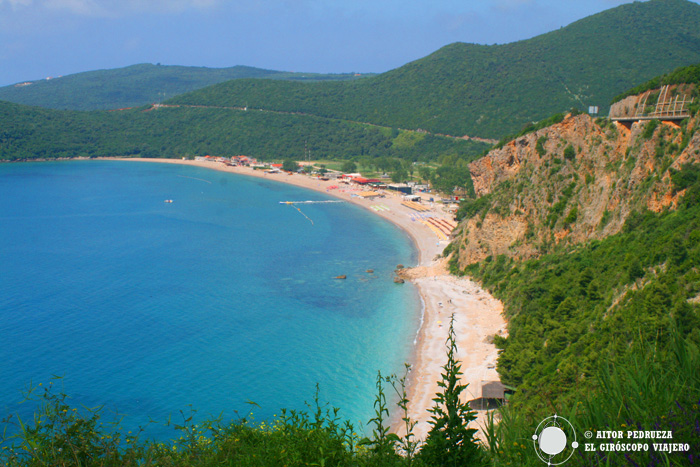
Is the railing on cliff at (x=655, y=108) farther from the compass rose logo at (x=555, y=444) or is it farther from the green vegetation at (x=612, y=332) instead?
the compass rose logo at (x=555, y=444)

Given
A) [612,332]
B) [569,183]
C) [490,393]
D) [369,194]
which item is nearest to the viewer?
[612,332]

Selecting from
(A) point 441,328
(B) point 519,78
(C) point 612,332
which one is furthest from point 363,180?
(C) point 612,332

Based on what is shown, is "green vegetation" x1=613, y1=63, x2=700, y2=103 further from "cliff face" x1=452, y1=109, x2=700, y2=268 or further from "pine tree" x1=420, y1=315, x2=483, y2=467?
"pine tree" x1=420, y1=315, x2=483, y2=467

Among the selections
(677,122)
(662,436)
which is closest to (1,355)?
(662,436)

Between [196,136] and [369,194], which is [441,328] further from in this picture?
[196,136]

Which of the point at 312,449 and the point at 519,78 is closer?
the point at 312,449

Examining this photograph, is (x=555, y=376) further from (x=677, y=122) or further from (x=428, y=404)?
(x=677, y=122)

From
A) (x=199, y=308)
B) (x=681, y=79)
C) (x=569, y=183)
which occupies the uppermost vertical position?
(x=681, y=79)
